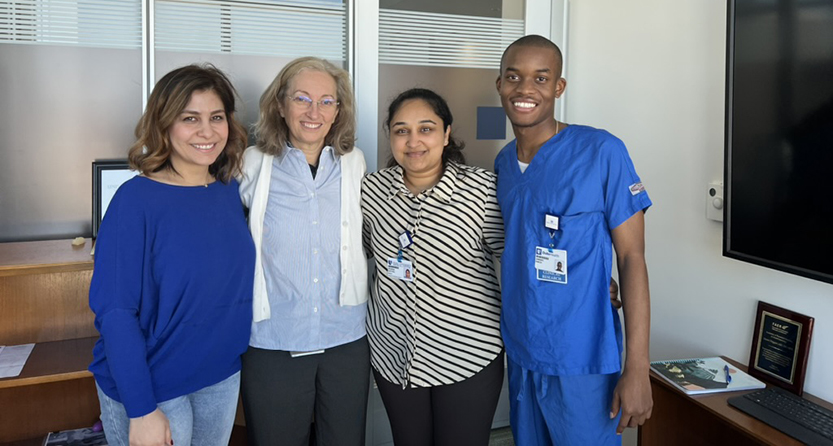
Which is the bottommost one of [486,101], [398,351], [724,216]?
[398,351]

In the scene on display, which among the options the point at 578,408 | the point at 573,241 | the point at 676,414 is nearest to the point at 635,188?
the point at 573,241

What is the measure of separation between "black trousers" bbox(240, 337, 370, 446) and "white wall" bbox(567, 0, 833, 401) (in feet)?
4.47

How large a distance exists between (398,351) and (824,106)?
1.46 meters

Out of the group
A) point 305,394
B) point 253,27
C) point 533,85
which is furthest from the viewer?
point 253,27

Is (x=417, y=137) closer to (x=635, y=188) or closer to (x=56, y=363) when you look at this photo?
(x=635, y=188)

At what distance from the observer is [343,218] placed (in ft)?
6.28

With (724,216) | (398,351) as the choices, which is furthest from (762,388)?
(398,351)

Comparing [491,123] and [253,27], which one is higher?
[253,27]

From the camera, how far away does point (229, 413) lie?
1.71 metres

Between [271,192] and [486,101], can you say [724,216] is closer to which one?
[486,101]

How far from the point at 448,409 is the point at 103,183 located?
1.69 meters

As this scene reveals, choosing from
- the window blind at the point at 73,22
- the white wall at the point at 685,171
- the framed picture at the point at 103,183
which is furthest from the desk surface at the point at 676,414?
the window blind at the point at 73,22

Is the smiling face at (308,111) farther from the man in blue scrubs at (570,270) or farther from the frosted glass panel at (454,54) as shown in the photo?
the frosted glass panel at (454,54)

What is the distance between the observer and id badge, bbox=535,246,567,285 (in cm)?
165
